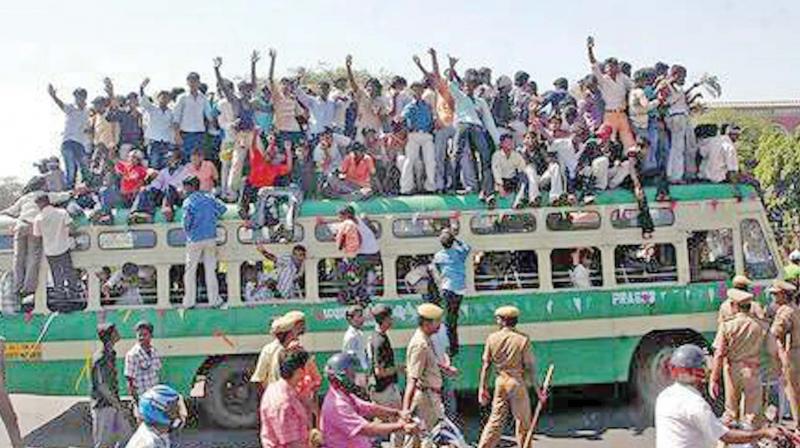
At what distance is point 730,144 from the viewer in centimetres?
1212

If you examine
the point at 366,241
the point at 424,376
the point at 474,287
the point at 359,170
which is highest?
the point at 359,170

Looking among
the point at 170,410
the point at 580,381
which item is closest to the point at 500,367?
the point at 580,381

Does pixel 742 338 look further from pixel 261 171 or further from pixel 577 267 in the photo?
pixel 261 171

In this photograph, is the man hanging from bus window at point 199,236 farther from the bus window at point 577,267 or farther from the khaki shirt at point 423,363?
the bus window at point 577,267

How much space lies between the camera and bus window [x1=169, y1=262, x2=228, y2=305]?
11891 millimetres

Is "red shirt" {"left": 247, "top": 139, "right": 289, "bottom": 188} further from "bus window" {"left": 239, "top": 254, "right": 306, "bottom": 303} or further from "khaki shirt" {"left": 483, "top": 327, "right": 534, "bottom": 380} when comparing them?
"khaki shirt" {"left": 483, "top": 327, "right": 534, "bottom": 380}

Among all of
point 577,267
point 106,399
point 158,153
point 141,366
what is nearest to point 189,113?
point 158,153

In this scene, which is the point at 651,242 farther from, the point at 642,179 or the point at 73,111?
the point at 73,111

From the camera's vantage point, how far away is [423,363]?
8945mm

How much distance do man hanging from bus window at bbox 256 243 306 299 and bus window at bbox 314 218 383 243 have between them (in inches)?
9.8

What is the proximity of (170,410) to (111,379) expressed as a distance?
4.30 m

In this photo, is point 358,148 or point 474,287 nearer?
point 474,287

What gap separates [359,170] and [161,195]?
241 centimetres

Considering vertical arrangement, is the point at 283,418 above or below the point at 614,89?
below
